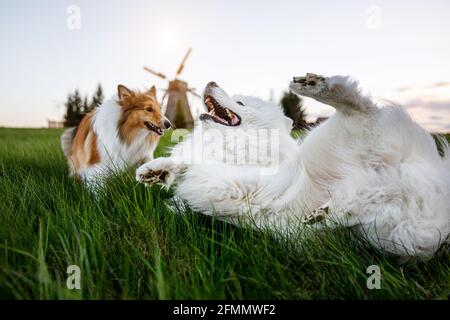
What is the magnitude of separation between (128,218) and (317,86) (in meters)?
1.49

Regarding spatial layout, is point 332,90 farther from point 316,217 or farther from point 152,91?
point 152,91

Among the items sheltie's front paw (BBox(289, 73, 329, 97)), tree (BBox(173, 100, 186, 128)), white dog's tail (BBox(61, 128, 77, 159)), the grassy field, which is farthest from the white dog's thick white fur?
tree (BBox(173, 100, 186, 128))

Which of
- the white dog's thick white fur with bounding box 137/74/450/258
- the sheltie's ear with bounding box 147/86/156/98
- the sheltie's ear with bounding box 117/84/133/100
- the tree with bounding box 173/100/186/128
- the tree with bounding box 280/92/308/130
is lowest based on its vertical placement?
the white dog's thick white fur with bounding box 137/74/450/258

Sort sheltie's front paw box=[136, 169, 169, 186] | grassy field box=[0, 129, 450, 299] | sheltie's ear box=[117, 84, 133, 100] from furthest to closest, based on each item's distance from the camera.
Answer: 1. sheltie's ear box=[117, 84, 133, 100]
2. sheltie's front paw box=[136, 169, 169, 186]
3. grassy field box=[0, 129, 450, 299]

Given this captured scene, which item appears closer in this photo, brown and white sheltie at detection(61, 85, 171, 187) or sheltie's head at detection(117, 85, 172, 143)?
brown and white sheltie at detection(61, 85, 171, 187)

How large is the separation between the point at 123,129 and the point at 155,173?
2629 millimetres

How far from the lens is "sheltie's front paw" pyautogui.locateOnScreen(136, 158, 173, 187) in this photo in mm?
2736

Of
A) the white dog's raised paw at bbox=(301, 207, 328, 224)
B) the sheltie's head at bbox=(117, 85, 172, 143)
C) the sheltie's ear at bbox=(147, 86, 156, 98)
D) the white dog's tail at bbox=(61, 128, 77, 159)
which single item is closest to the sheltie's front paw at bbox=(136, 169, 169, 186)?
the white dog's raised paw at bbox=(301, 207, 328, 224)

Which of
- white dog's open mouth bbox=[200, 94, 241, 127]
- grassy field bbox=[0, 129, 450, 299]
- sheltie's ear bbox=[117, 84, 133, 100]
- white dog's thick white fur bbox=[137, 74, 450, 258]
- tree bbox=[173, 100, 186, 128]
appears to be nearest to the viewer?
grassy field bbox=[0, 129, 450, 299]

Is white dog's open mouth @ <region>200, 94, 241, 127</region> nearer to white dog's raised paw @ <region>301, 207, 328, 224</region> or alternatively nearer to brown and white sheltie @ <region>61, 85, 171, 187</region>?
white dog's raised paw @ <region>301, 207, 328, 224</region>

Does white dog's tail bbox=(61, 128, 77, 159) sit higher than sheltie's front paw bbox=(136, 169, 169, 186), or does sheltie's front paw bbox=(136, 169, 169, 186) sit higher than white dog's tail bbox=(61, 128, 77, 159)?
white dog's tail bbox=(61, 128, 77, 159)

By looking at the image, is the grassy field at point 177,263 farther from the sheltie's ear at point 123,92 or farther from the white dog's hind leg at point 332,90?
the sheltie's ear at point 123,92

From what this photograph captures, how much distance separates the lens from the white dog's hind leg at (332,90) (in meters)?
2.33
